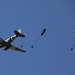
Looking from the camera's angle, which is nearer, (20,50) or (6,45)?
(6,45)

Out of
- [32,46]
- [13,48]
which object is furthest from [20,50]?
[32,46]

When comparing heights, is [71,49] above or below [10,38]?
below

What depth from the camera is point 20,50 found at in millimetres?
121750

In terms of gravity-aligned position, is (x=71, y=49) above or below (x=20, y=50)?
below

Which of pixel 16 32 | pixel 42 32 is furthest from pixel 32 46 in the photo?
pixel 16 32

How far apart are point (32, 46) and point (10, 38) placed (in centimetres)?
3510

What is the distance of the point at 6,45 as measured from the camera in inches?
4488

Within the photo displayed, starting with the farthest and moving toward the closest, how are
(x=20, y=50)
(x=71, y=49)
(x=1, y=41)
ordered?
1. (x=20, y=50)
2. (x=1, y=41)
3. (x=71, y=49)

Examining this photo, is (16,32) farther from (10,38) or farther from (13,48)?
(13,48)

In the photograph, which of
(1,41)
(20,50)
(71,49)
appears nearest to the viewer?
(71,49)

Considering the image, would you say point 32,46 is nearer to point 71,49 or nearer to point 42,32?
point 42,32

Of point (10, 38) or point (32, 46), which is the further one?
point (10, 38)

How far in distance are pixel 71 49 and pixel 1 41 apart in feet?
134

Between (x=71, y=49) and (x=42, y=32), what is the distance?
1000 cm
